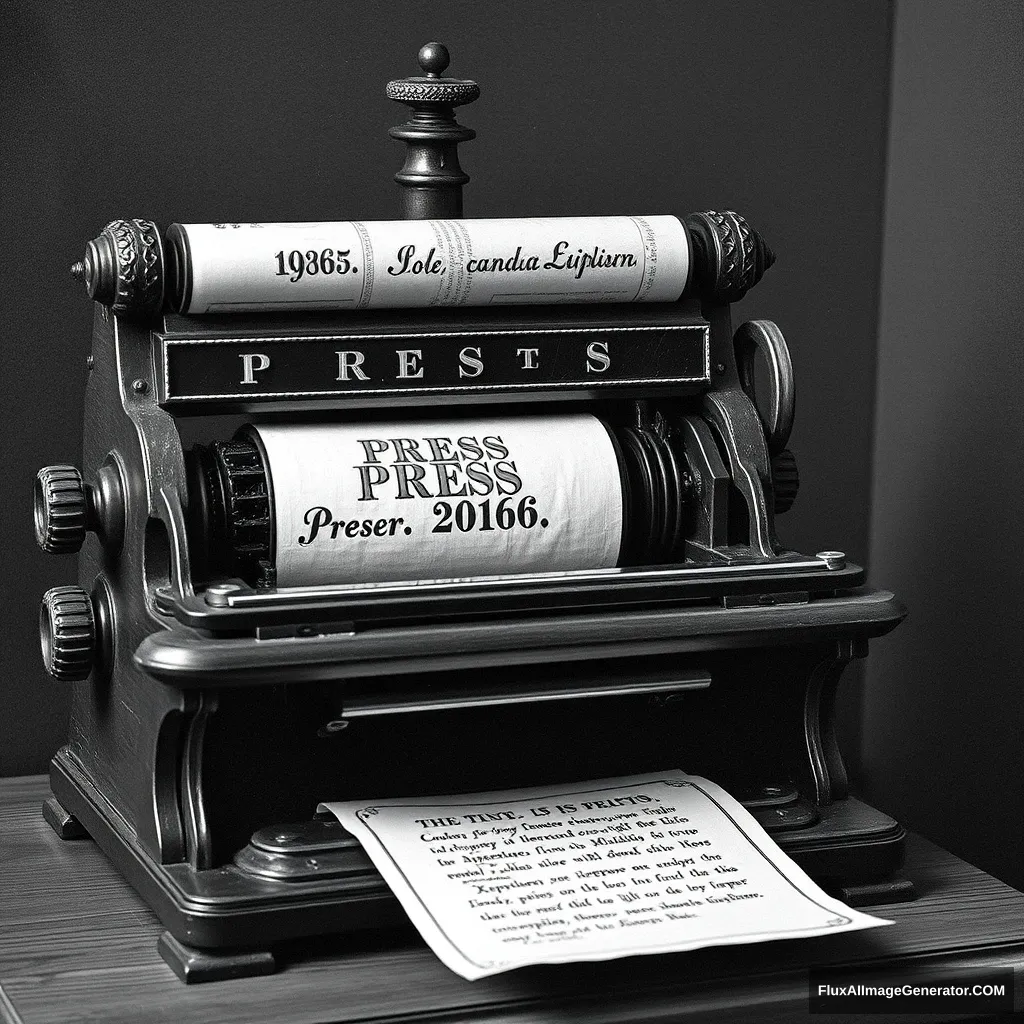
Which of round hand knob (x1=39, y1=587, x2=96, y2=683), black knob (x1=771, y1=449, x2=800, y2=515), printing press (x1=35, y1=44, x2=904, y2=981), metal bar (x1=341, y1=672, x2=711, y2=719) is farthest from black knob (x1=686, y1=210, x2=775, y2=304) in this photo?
round hand knob (x1=39, y1=587, x2=96, y2=683)

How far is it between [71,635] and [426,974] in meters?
0.39

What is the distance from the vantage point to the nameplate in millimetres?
1243

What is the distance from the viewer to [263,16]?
1649 millimetres

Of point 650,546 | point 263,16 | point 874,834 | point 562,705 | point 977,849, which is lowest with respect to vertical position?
point 977,849

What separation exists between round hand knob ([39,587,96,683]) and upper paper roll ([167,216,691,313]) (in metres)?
0.26

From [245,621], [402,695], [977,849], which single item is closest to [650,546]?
[402,695]

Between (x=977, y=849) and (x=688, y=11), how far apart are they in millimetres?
948

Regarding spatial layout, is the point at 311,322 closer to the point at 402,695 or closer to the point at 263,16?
the point at 402,695

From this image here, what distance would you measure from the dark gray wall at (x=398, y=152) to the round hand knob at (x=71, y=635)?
35 cm

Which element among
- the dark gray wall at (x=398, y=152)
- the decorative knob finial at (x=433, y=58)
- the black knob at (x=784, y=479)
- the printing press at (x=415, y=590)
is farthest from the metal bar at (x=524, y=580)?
the dark gray wall at (x=398, y=152)

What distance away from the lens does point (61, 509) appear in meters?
1.26

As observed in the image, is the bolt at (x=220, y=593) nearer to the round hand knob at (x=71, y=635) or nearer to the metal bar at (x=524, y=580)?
the metal bar at (x=524, y=580)

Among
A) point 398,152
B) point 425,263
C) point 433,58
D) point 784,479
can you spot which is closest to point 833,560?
point 784,479

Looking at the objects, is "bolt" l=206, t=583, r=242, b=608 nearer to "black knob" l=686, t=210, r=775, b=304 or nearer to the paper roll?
the paper roll
